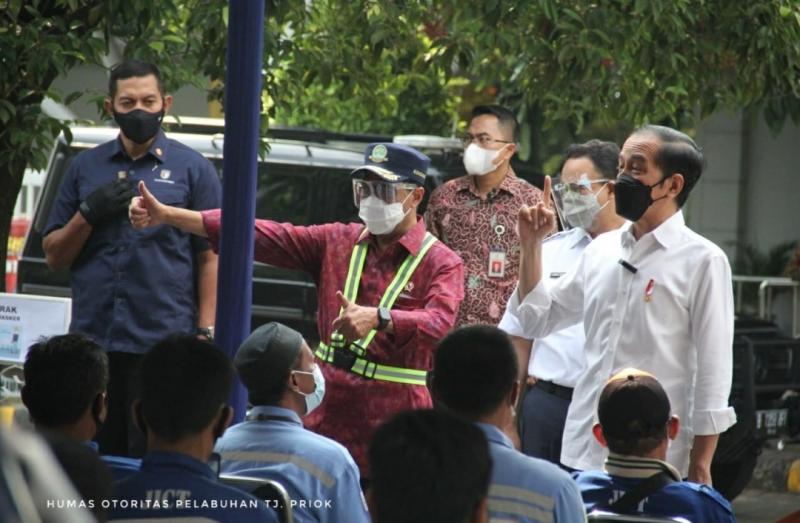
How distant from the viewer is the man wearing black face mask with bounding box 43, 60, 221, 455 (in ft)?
20.1

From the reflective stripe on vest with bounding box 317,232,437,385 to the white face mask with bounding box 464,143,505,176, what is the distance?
1169 millimetres

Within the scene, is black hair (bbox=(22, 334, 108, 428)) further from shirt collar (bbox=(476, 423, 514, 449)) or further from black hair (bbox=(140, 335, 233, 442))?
shirt collar (bbox=(476, 423, 514, 449))

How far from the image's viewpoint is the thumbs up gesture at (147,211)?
5.38 meters

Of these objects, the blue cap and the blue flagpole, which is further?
the blue cap

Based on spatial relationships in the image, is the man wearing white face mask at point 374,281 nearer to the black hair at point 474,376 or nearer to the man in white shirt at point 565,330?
the man in white shirt at point 565,330

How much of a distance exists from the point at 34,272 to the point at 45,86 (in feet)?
11.2

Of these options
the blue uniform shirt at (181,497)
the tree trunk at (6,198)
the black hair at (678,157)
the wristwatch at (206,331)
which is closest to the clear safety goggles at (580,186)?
the black hair at (678,157)

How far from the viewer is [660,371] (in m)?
5.20

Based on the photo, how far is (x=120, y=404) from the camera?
616cm

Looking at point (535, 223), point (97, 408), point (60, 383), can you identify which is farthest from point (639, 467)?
point (60, 383)

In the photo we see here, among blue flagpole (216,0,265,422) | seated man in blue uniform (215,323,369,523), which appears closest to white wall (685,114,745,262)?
blue flagpole (216,0,265,422)

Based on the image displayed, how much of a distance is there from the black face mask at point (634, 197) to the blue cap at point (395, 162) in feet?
3.17

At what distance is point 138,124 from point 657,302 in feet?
7.75

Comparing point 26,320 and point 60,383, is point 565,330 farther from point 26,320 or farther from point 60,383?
point 60,383
